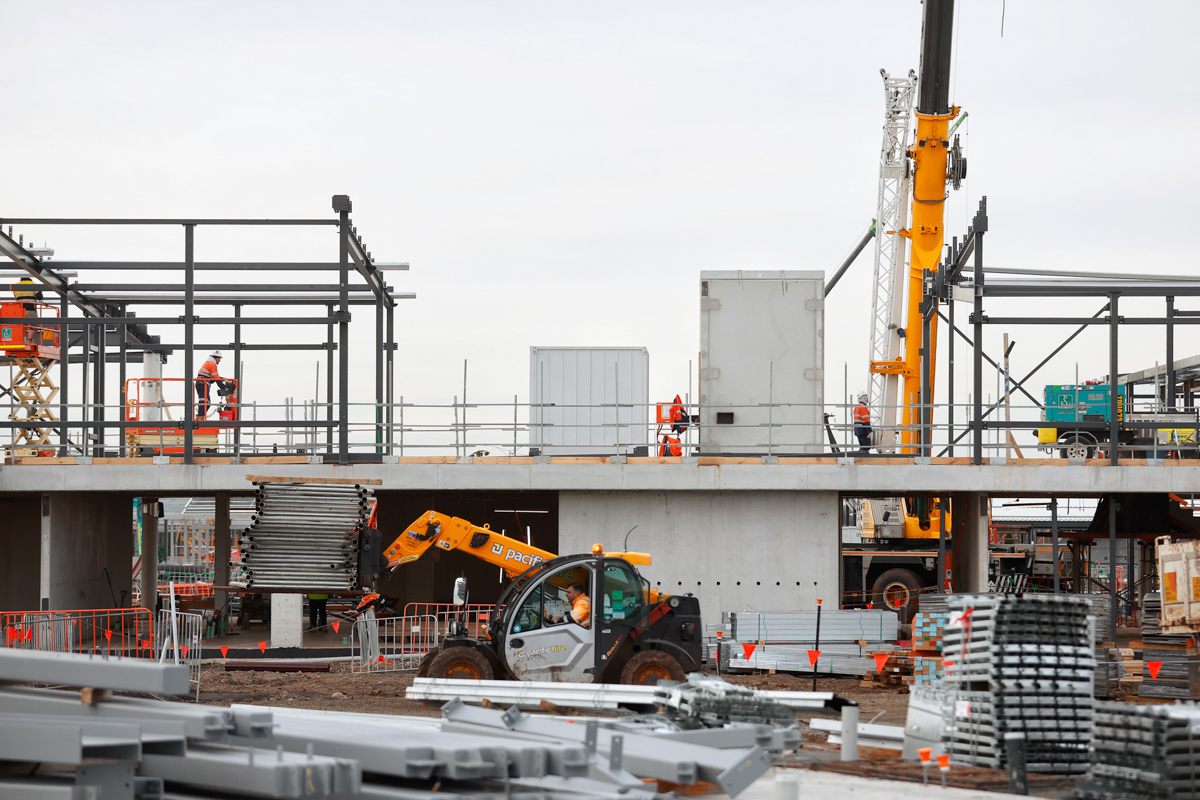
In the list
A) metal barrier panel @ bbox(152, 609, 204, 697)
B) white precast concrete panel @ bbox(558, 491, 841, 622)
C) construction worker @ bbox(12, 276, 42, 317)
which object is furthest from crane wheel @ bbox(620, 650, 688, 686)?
construction worker @ bbox(12, 276, 42, 317)

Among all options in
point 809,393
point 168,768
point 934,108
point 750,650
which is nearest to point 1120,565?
point 934,108

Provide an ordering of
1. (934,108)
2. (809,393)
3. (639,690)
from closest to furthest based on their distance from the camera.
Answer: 1. (639,690)
2. (809,393)
3. (934,108)

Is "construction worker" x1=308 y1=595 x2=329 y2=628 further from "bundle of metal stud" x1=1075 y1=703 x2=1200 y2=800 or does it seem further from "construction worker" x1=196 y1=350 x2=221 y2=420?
"bundle of metal stud" x1=1075 y1=703 x2=1200 y2=800

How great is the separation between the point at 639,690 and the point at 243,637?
13431 millimetres

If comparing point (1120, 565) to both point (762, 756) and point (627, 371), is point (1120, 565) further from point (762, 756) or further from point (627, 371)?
point (762, 756)

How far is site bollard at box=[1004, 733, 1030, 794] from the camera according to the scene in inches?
440

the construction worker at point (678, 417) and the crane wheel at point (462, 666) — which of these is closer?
the crane wheel at point (462, 666)

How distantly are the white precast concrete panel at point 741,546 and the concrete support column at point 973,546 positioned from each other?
3141 mm

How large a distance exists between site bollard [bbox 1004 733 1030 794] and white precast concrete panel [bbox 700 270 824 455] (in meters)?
11.4

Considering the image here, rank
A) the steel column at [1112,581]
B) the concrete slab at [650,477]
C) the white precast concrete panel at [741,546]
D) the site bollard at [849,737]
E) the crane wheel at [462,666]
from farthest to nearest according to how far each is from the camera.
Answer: the white precast concrete panel at [741,546] < the concrete slab at [650,477] < the steel column at [1112,581] < the crane wheel at [462,666] < the site bollard at [849,737]

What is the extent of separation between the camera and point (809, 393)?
2261cm

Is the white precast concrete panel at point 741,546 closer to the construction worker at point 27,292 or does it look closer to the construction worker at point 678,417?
the construction worker at point 678,417

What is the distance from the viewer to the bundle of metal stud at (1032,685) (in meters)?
11.8

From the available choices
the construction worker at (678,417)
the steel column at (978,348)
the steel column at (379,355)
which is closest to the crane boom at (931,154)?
the steel column at (978,348)
